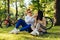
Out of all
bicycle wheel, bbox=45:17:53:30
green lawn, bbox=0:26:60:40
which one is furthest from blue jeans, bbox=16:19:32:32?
bicycle wheel, bbox=45:17:53:30

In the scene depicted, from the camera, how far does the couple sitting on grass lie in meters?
6.27

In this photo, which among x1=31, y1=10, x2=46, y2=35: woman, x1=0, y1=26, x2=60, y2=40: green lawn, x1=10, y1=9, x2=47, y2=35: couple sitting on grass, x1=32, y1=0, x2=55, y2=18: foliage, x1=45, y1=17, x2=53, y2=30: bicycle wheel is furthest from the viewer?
x1=32, y1=0, x2=55, y2=18: foliage

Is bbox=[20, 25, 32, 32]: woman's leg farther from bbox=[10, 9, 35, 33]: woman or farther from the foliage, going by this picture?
the foliage

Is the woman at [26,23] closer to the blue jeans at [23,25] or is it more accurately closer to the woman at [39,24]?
the blue jeans at [23,25]

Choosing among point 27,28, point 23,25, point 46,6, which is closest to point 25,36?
point 27,28

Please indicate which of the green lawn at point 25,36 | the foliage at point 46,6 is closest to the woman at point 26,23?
the green lawn at point 25,36

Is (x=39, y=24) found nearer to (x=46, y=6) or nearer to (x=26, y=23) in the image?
(x=26, y=23)

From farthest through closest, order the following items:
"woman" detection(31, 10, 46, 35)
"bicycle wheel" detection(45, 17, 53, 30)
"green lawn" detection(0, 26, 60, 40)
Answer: "bicycle wheel" detection(45, 17, 53, 30), "woman" detection(31, 10, 46, 35), "green lawn" detection(0, 26, 60, 40)

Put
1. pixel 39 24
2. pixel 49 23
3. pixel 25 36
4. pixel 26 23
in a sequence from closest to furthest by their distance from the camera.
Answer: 1. pixel 25 36
2. pixel 39 24
3. pixel 26 23
4. pixel 49 23

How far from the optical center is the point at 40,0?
23.4ft

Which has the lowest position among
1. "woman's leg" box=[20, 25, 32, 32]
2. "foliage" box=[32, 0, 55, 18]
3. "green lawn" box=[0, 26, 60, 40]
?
"green lawn" box=[0, 26, 60, 40]

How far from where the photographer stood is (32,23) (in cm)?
637

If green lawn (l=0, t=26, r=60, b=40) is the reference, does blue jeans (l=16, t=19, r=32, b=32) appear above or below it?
above

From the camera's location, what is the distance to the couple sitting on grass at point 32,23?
20.6ft
